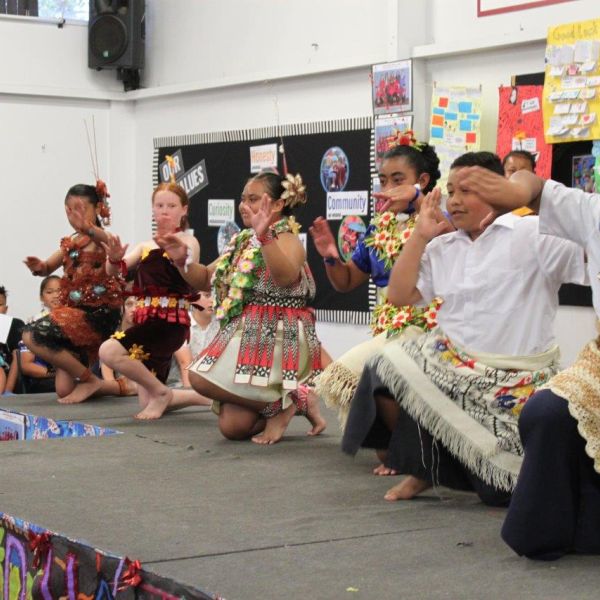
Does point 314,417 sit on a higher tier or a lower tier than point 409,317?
lower

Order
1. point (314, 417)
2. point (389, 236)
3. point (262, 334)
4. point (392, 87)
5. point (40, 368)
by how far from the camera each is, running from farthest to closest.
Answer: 1. point (392, 87)
2. point (40, 368)
3. point (314, 417)
4. point (262, 334)
5. point (389, 236)

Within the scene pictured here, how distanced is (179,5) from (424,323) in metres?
5.87

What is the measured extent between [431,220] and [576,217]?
2.19ft

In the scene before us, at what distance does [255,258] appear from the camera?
189 inches

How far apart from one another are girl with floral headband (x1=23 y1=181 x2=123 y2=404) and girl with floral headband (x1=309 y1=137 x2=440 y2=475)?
2.03 meters

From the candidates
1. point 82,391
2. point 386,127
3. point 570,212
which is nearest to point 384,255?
point 570,212

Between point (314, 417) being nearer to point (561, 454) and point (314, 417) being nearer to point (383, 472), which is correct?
point (383, 472)

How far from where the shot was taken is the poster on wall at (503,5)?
6.52 meters

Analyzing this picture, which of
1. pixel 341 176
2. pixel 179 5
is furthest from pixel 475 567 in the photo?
pixel 179 5

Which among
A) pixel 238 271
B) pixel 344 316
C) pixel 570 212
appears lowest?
pixel 344 316

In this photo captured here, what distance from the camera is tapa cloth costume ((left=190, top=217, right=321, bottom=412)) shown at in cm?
479

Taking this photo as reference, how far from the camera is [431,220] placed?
3.56 m

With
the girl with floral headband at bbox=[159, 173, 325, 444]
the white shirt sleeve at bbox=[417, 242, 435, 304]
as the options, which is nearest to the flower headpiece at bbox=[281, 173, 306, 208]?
the girl with floral headband at bbox=[159, 173, 325, 444]

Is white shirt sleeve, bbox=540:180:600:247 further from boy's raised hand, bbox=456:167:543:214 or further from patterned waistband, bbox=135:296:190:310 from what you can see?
patterned waistband, bbox=135:296:190:310
